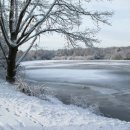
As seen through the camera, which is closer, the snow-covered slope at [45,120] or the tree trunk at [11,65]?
the snow-covered slope at [45,120]

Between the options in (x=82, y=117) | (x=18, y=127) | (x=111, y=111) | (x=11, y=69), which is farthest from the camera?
(x=11, y=69)

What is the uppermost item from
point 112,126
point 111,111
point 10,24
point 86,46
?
point 10,24

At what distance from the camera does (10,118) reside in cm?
804

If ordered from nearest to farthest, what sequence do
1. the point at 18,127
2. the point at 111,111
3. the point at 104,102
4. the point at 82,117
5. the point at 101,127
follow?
the point at 18,127
the point at 101,127
the point at 82,117
the point at 111,111
the point at 104,102

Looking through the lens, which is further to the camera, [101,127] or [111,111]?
[111,111]

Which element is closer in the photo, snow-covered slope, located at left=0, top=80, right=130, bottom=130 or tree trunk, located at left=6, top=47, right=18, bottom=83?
snow-covered slope, located at left=0, top=80, right=130, bottom=130

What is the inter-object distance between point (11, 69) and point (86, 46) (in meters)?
3.94

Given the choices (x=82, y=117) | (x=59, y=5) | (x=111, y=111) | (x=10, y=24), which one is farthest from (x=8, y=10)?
(x=82, y=117)

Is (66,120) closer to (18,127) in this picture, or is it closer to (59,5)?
(18,127)

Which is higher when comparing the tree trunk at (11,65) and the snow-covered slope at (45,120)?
the tree trunk at (11,65)

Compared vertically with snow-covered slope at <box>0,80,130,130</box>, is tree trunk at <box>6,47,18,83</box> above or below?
→ above

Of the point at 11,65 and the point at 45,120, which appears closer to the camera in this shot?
the point at 45,120

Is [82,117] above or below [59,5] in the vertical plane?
below

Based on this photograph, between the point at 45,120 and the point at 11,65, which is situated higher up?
the point at 11,65
